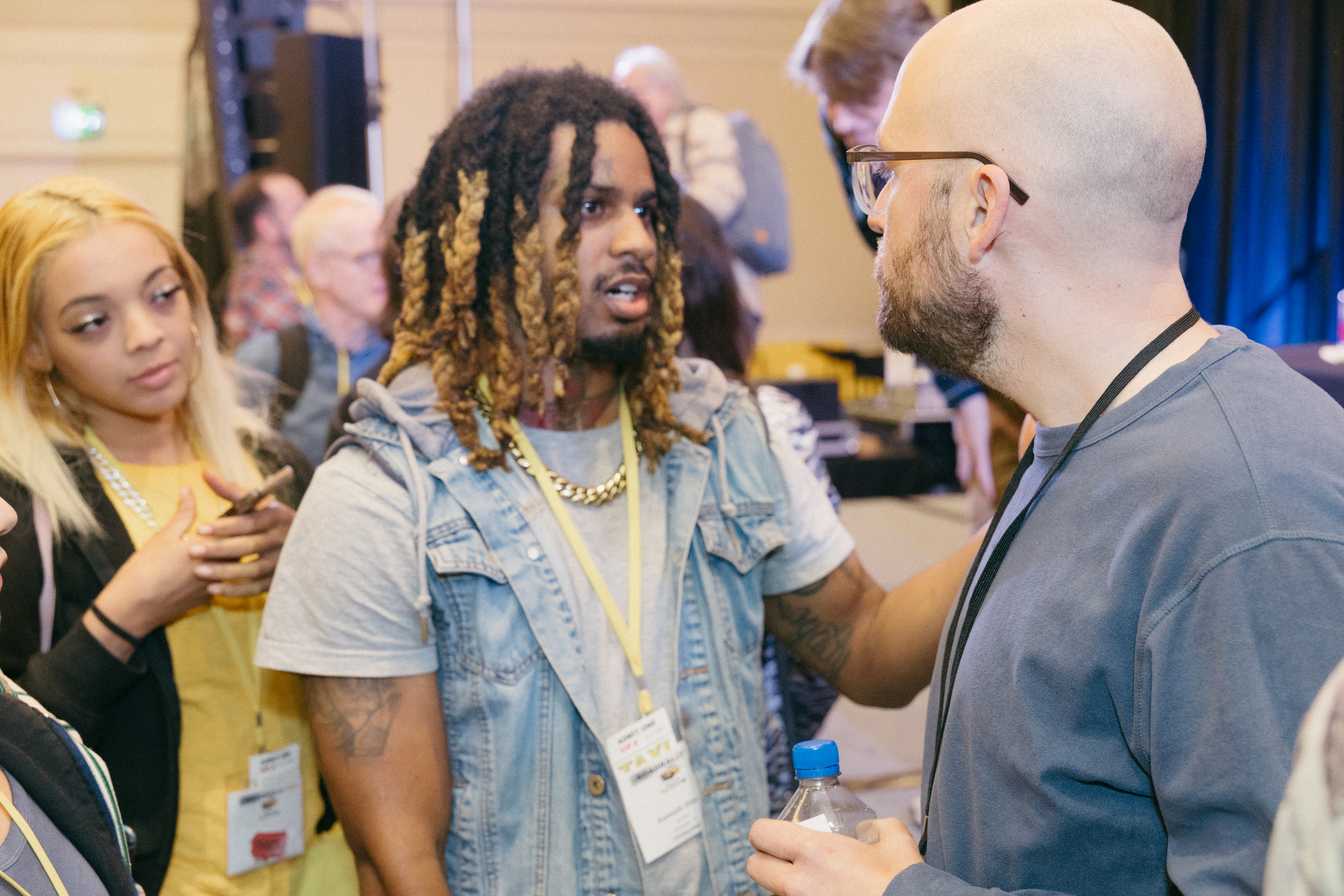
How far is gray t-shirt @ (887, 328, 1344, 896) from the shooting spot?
0.78 m

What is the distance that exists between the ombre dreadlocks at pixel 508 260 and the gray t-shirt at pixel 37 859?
643 mm

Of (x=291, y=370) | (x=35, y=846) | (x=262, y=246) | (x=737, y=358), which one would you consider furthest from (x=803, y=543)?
(x=262, y=246)

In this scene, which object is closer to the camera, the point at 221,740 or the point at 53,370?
the point at 221,740

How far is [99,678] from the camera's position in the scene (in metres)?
1.52

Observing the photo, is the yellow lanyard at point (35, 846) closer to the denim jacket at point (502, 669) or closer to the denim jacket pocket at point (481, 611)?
the denim jacket at point (502, 669)

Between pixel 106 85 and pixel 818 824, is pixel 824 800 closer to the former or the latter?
pixel 818 824

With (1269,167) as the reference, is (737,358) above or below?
below

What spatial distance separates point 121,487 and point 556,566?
79 centimetres

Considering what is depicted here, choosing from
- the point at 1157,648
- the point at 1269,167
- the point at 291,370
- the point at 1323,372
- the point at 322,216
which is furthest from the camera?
the point at 1269,167

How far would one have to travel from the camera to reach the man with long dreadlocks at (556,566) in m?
1.38

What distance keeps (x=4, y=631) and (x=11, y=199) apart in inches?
29.6

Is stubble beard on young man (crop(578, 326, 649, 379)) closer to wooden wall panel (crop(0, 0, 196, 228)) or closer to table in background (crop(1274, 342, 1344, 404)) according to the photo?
table in background (crop(1274, 342, 1344, 404))

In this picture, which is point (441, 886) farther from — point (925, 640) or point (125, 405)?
point (125, 405)

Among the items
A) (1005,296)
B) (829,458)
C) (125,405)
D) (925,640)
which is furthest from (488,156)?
(829,458)
